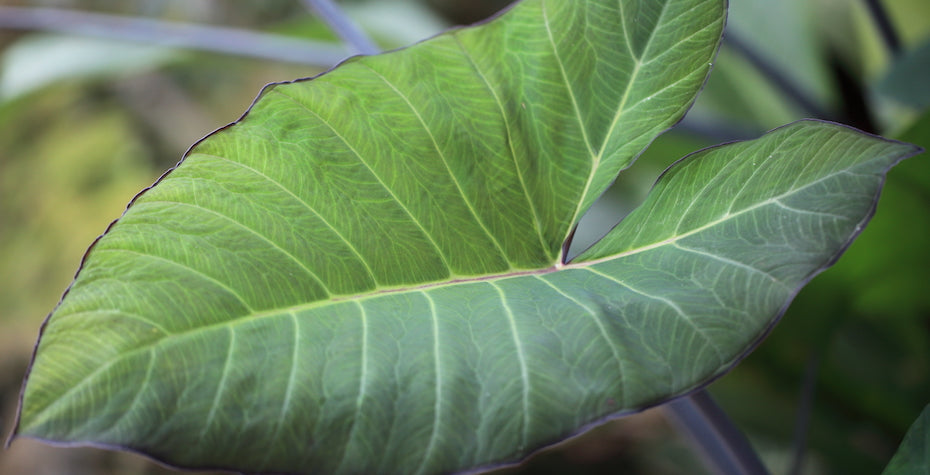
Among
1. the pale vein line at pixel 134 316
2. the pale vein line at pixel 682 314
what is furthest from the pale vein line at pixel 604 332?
the pale vein line at pixel 134 316

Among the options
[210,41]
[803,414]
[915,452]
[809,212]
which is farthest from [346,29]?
[803,414]

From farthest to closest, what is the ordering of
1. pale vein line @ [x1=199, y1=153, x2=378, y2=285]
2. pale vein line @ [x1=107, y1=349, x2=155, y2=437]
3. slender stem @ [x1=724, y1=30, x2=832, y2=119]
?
slender stem @ [x1=724, y1=30, x2=832, y2=119] < pale vein line @ [x1=199, y1=153, x2=378, y2=285] < pale vein line @ [x1=107, y1=349, x2=155, y2=437]

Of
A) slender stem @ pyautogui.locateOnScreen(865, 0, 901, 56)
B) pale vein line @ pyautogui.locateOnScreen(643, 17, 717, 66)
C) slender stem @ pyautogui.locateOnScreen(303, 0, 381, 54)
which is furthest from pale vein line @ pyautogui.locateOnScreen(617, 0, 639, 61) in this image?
slender stem @ pyautogui.locateOnScreen(865, 0, 901, 56)

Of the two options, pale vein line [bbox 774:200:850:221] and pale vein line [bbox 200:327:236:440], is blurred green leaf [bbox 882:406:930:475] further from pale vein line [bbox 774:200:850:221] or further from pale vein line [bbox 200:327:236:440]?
pale vein line [bbox 200:327:236:440]

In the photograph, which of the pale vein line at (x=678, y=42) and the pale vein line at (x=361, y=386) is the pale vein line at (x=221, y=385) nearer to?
the pale vein line at (x=361, y=386)

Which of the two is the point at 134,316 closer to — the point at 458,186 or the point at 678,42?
the point at 458,186

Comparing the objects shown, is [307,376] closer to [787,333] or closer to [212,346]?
[212,346]

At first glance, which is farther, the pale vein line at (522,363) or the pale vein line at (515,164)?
the pale vein line at (515,164)
